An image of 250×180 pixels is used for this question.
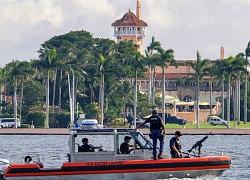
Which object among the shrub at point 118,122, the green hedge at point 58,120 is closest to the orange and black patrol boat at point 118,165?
the green hedge at point 58,120

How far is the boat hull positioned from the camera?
41.6 m

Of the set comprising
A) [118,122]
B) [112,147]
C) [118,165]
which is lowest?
[118,165]

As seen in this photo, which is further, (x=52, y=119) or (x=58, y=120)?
(x=52, y=119)

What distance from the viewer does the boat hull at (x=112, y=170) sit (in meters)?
41.6

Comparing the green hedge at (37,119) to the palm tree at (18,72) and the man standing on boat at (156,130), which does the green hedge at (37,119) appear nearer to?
the palm tree at (18,72)

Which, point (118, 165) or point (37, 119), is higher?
point (37, 119)

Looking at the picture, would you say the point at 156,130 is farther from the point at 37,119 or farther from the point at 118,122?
the point at 118,122

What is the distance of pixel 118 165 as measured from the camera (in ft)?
137

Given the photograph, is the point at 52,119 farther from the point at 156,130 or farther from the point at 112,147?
the point at 156,130

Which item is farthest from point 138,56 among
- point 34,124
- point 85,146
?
point 85,146

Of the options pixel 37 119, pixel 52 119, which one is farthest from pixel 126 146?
pixel 52 119

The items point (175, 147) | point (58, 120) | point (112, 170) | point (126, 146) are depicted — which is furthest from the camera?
point (58, 120)

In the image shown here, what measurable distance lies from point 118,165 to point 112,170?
0.31 metres

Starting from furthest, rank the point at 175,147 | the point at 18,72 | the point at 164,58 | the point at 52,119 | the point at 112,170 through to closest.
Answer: the point at 164,58 → the point at 52,119 → the point at 18,72 → the point at 175,147 → the point at 112,170
